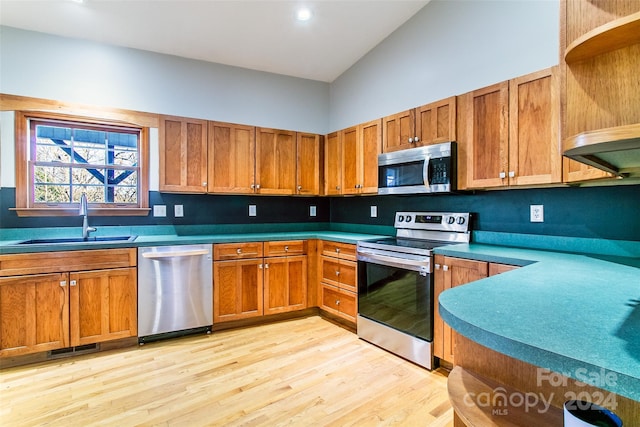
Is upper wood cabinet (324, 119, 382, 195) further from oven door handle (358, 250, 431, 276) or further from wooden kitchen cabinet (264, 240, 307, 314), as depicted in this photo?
wooden kitchen cabinet (264, 240, 307, 314)

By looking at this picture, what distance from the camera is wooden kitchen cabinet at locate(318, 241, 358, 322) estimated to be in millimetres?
3064

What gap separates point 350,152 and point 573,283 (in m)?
2.63

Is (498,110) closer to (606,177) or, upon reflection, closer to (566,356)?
(606,177)

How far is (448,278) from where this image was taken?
2.25 meters

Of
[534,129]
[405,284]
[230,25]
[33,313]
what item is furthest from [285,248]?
[534,129]

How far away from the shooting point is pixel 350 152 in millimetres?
3541

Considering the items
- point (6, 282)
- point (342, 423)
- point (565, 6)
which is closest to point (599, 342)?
point (565, 6)

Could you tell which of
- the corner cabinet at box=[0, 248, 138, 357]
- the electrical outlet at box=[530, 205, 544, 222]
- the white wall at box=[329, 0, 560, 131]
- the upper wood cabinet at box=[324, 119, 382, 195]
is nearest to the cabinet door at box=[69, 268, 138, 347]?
the corner cabinet at box=[0, 248, 138, 357]

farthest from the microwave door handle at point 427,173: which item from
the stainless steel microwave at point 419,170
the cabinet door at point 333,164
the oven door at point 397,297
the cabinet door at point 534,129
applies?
the cabinet door at point 333,164

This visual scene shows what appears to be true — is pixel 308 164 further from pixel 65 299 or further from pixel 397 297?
pixel 65 299

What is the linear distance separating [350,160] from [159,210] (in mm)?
2085

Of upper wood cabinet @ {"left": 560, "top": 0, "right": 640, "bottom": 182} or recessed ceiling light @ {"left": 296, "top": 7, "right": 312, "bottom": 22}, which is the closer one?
upper wood cabinet @ {"left": 560, "top": 0, "right": 640, "bottom": 182}

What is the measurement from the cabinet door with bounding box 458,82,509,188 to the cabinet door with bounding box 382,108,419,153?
44 cm

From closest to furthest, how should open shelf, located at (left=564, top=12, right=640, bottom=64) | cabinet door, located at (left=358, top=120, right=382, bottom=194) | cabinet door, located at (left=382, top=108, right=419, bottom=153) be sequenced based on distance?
open shelf, located at (left=564, top=12, right=640, bottom=64), cabinet door, located at (left=382, top=108, right=419, bottom=153), cabinet door, located at (left=358, top=120, right=382, bottom=194)
